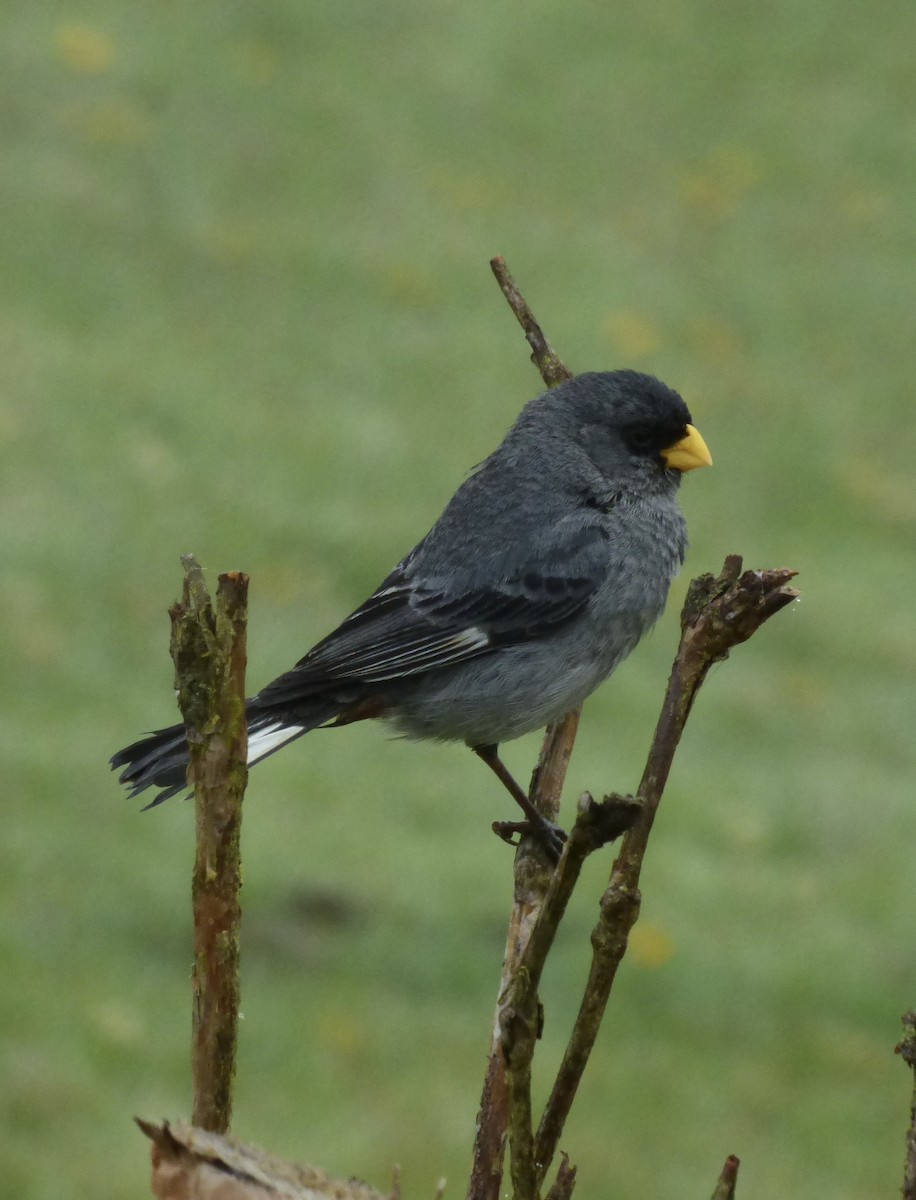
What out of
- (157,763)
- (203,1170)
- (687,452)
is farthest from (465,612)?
(203,1170)

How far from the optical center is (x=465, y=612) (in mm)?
4379

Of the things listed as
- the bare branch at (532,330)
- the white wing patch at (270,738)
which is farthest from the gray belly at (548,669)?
the bare branch at (532,330)

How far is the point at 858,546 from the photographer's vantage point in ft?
37.4

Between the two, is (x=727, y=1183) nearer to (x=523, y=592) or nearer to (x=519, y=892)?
(x=519, y=892)

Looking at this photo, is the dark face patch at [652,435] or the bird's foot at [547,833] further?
the dark face patch at [652,435]

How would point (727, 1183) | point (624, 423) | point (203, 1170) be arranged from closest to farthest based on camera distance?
point (203, 1170), point (727, 1183), point (624, 423)

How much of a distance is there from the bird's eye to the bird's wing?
0.29 metres

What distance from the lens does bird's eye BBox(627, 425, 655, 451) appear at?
4550mm

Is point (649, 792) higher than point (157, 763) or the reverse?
the reverse

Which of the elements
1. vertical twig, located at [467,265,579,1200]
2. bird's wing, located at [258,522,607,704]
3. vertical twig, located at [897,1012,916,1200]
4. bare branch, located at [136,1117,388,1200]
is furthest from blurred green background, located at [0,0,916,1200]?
bare branch, located at [136,1117,388,1200]

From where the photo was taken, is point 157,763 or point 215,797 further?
point 157,763

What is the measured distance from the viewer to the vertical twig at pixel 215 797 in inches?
68.1

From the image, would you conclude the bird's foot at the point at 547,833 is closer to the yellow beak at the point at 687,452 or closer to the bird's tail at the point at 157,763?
the bird's tail at the point at 157,763

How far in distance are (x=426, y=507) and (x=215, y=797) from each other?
30.4ft
